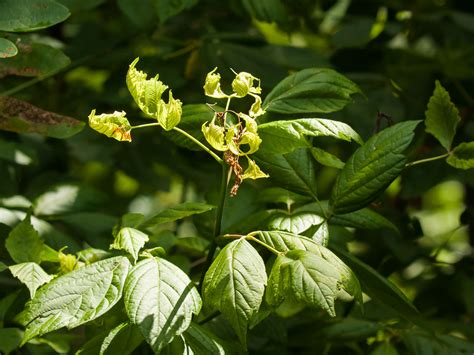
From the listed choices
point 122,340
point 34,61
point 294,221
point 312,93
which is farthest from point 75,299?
point 34,61

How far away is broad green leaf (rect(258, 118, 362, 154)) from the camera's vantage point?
90cm

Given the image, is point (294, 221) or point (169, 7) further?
point (169, 7)

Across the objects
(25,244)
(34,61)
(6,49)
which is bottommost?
(25,244)

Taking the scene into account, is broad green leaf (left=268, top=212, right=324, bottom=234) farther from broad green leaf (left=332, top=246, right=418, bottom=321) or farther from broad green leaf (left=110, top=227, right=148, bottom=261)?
broad green leaf (left=110, top=227, right=148, bottom=261)

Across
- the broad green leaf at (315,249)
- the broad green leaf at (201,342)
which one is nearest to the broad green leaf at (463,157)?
the broad green leaf at (315,249)

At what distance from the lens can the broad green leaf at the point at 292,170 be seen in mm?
1015

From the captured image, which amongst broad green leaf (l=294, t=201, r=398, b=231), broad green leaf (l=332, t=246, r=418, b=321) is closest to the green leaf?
broad green leaf (l=294, t=201, r=398, b=231)

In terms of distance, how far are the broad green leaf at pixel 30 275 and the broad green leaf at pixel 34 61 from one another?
369 mm

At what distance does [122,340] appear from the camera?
2.96ft

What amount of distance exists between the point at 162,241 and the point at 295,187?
234mm

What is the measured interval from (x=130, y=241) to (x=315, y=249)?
216 millimetres

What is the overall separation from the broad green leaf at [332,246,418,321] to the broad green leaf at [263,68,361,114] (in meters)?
0.20

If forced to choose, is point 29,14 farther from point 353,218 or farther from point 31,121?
point 353,218

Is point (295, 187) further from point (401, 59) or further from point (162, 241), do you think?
point (401, 59)
